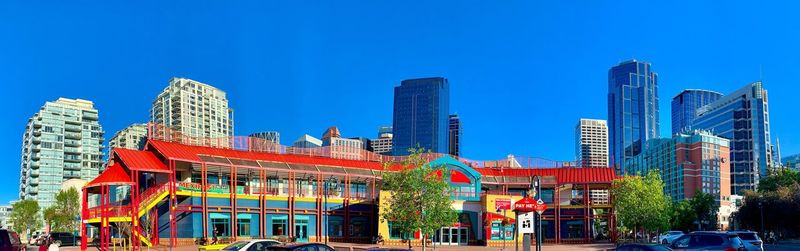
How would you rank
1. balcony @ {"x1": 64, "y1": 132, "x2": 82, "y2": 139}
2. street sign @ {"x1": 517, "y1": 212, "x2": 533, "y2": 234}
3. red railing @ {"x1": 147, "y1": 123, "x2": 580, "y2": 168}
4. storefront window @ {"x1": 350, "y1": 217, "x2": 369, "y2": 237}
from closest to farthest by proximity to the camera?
1. street sign @ {"x1": 517, "y1": 212, "x2": 533, "y2": 234}
2. red railing @ {"x1": 147, "y1": 123, "x2": 580, "y2": 168}
3. storefront window @ {"x1": 350, "y1": 217, "x2": 369, "y2": 237}
4. balcony @ {"x1": 64, "y1": 132, "x2": 82, "y2": 139}

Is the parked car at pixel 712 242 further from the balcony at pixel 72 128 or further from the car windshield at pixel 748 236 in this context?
the balcony at pixel 72 128

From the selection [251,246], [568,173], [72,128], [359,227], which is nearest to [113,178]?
[359,227]

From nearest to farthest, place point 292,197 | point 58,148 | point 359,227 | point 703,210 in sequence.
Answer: point 292,197 → point 359,227 → point 703,210 → point 58,148

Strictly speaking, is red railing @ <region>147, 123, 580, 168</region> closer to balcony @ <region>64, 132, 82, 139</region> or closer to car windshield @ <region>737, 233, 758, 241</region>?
car windshield @ <region>737, 233, 758, 241</region>

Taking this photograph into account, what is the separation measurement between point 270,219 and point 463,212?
17743 millimetres

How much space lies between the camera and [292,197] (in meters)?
59.4

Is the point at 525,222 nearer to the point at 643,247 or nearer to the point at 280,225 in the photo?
→ the point at 643,247

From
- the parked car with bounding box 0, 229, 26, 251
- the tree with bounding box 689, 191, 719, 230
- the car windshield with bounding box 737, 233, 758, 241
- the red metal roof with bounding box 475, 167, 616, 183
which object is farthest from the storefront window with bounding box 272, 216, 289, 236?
the tree with bounding box 689, 191, 719, 230

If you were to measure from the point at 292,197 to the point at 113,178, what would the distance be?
15.0 m

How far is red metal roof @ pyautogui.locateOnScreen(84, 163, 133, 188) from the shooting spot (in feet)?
163

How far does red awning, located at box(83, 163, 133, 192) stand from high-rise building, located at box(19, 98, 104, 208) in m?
118

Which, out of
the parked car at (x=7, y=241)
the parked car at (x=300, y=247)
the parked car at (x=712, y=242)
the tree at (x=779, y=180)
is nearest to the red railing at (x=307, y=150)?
the parked car at (x=7, y=241)

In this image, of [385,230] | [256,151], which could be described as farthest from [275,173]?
[385,230]

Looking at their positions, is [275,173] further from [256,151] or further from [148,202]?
[148,202]
